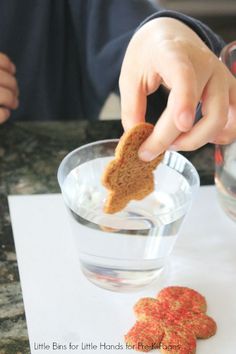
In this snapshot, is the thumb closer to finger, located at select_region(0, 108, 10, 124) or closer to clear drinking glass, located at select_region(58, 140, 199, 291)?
clear drinking glass, located at select_region(58, 140, 199, 291)

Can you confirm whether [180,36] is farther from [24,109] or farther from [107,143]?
[24,109]

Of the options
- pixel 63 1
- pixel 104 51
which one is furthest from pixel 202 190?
pixel 63 1

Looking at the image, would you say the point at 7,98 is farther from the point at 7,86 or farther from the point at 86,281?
the point at 86,281

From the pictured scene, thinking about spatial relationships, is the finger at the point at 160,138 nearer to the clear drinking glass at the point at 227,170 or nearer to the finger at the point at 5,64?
the clear drinking glass at the point at 227,170

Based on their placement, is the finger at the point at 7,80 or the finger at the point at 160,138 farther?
the finger at the point at 7,80

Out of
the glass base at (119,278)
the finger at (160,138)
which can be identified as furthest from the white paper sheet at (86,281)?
the finger at (160,138)

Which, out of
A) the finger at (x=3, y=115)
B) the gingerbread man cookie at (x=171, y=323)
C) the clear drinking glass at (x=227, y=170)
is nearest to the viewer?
the gingerbread man cookie at (x=171, y=323)

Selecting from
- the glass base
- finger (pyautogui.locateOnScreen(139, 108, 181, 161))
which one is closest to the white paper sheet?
the glass base
